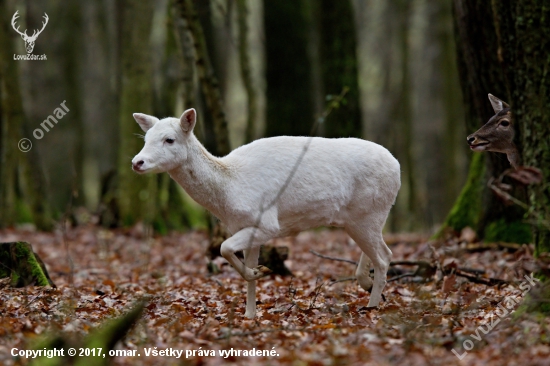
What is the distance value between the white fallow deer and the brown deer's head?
3.07ft

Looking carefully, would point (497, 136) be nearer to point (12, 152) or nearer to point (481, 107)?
point (481, 107)

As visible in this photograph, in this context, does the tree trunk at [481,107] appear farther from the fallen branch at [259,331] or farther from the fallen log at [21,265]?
the fallen log at [21,265]

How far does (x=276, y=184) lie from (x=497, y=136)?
2.56m

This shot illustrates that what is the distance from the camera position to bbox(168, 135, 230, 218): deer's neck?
264 inches

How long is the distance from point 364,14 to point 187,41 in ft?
67.9

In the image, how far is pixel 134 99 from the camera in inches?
596

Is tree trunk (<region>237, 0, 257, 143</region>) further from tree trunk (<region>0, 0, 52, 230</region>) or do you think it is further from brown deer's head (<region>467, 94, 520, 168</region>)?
brown deer's head (<region>467, 94, 520, 168</region>)

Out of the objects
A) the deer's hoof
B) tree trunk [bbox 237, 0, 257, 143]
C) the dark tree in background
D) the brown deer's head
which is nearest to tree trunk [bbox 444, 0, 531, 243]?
the dark tree in background

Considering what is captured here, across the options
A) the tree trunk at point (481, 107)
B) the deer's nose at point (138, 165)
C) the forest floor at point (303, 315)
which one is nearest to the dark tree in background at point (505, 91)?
the tree trunk at point (481, 107)

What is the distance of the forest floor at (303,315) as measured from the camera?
518 cm

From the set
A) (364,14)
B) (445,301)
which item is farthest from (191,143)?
(364,14)

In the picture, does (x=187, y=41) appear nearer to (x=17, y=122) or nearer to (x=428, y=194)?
(x=17, y=122)

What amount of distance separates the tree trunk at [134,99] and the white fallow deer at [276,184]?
8390mm

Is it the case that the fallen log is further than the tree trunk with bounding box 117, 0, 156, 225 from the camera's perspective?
No
